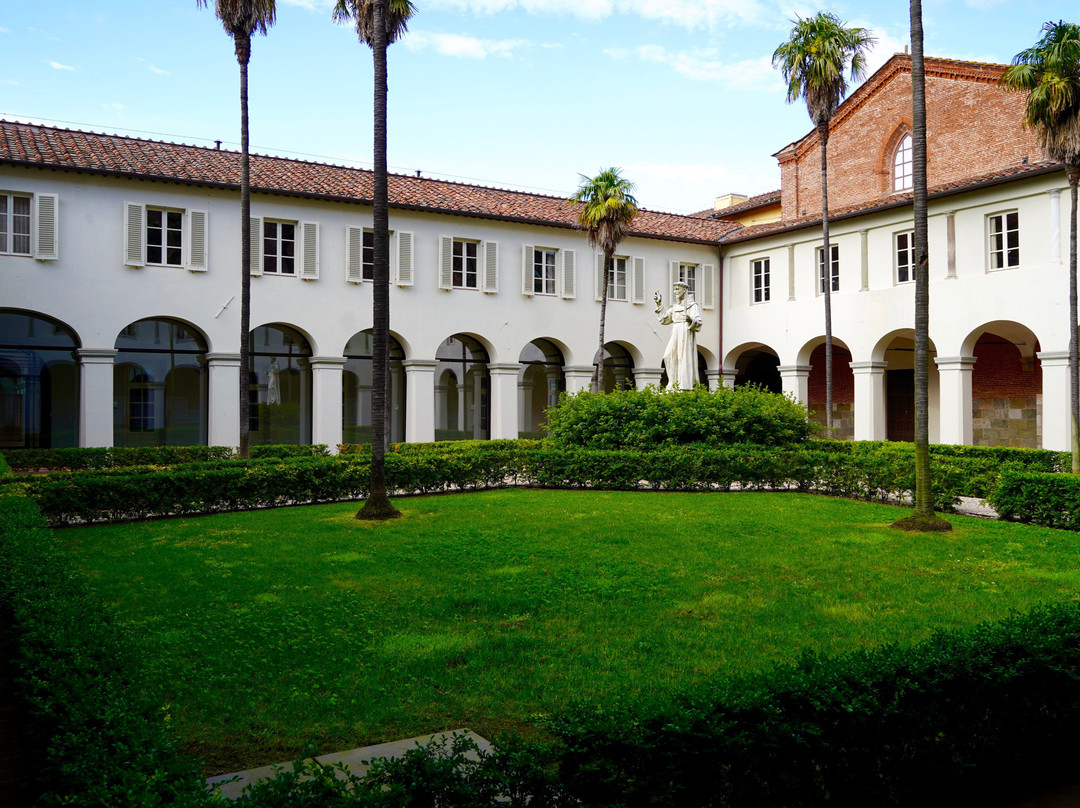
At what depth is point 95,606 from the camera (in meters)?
5.00

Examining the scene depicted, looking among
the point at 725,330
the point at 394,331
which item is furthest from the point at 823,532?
the point at 725,330

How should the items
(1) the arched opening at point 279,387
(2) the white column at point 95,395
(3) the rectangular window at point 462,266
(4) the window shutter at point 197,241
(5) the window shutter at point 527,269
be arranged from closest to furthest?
(2) the white column at point 95,395, (4) the window shutter at point 197,241, (1) the arched opening at point 279,387, (3) the rectangular window at point 462,266, (5) the window shutter at point 527,269

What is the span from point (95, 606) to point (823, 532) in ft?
26.2

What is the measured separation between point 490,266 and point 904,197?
37.7ft

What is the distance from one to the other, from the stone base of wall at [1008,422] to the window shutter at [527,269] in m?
13.6

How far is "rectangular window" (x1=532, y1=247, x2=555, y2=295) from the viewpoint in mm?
24469

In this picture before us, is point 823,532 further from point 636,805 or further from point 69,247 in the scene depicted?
point 69,247

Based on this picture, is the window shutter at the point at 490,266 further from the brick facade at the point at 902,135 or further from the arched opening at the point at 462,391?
the brick facade at the point at 902,135

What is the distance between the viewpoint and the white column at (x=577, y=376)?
24.9m

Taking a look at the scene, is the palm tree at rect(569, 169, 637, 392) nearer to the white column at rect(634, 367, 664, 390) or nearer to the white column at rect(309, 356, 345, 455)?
the white column at rect(634, 367, 664, 390)

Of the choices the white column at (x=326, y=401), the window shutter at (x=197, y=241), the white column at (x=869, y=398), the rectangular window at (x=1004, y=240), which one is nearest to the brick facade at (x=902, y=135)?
the rectangular window at (x=1004, y=240)

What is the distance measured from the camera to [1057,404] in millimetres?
17891

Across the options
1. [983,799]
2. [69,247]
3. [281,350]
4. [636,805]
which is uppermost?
[69,247]

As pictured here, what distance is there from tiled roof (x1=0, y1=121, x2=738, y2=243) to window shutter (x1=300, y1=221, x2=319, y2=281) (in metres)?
0.82
